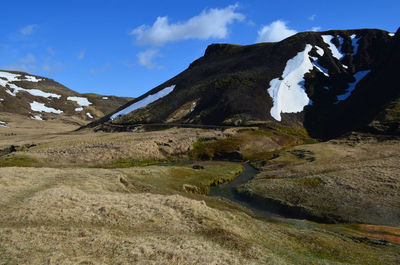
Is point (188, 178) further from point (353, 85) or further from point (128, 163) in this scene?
point (353, 85)

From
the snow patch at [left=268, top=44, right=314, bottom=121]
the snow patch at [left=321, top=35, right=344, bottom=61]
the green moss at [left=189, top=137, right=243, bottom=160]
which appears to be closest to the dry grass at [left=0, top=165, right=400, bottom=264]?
the green moss at [left=189, top=137, right=243, bottom=160]

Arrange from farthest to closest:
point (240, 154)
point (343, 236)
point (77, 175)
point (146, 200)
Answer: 1. point (240, 154)
2. point (77, 175)
3. point (146, 200)
4. point (343, 236)

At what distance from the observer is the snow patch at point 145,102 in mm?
176375

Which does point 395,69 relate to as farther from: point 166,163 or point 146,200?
point 146,200

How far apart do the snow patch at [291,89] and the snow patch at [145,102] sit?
6669 centimetres

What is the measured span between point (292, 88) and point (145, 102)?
272ft

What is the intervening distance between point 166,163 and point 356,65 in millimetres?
124906

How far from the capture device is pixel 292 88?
13888cm

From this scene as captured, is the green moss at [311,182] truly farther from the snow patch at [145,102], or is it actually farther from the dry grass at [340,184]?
the snow patch at [145,102]

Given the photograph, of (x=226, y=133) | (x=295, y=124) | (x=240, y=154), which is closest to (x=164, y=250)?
(x=240, y=154)

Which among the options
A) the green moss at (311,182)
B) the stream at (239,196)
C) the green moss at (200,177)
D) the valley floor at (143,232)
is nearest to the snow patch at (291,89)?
the stream at (239,196)

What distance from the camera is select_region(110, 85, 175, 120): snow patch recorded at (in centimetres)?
17638

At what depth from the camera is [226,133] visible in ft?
332

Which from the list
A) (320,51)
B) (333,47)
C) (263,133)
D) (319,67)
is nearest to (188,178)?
(263,133)
